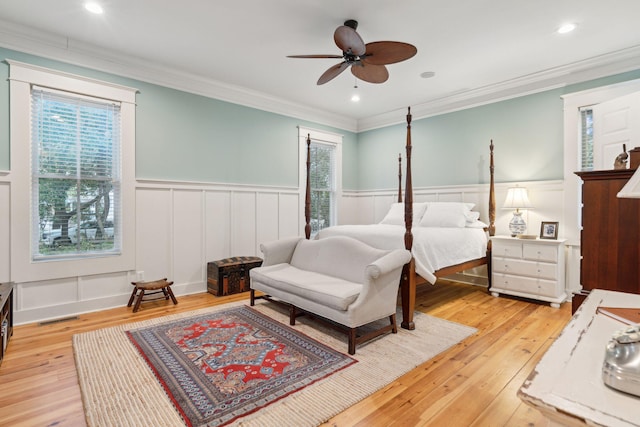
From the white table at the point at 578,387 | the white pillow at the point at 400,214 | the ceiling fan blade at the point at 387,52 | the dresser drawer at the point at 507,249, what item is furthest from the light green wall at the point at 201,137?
the white table at the point at 578,387

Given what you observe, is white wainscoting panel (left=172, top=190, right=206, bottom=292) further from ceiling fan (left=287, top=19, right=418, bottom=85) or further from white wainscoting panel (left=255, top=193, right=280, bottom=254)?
ceiling fan (left=287, top=19, right=418, bottom=85)

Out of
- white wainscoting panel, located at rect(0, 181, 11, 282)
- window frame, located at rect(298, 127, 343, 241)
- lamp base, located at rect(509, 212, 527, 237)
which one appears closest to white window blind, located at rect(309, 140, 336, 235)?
window frame, located at rect(298, 127, 343, 241)

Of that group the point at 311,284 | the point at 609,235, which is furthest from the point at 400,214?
the point at 609,235

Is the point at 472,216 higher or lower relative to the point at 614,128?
lower

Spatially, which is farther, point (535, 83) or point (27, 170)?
point (535, 83)

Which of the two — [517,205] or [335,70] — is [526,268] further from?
[335,70]

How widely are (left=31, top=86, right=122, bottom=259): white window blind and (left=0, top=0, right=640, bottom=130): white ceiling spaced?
1.63 ft

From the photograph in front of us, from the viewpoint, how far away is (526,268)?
3.73 meters

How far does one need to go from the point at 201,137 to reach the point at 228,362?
2908 mm

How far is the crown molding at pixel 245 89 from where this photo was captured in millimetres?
3061

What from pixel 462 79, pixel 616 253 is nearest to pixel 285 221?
pixel 462 79

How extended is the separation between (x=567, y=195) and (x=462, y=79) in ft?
6.23

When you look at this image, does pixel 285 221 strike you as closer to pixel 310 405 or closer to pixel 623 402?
pixel 310 405

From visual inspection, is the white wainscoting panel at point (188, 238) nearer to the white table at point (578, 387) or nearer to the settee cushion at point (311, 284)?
the settee cushion at point (311, 284)
